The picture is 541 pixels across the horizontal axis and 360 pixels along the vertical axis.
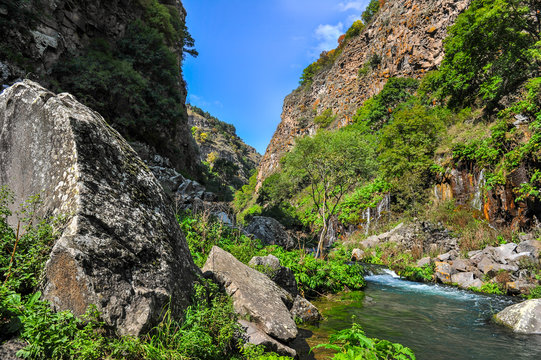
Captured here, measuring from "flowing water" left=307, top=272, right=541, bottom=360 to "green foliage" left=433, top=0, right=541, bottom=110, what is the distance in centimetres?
1720

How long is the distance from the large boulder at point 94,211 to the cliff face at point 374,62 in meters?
32.4

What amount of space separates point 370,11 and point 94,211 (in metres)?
81.3

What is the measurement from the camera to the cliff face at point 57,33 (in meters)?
12.6

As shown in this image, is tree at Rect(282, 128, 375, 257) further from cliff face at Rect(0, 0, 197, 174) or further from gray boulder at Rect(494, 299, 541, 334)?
cliff face at Rect(0, 0, 197, 174)

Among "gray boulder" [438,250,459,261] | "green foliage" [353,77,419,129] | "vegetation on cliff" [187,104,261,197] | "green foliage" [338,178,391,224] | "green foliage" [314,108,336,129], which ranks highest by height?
"vegetation on cliff" [187,104,261,197]

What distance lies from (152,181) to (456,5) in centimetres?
5262

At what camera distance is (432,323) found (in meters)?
7.64

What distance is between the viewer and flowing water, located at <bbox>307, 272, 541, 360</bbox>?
224 inches

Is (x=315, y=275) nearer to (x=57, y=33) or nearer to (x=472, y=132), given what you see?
(x=57, y=33)

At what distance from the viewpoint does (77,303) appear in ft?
8.88

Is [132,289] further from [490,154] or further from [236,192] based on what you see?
[236,192]

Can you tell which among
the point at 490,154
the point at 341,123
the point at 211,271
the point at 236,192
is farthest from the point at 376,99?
the point at 236,192

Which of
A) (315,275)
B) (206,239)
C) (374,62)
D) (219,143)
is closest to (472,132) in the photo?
(315,275)

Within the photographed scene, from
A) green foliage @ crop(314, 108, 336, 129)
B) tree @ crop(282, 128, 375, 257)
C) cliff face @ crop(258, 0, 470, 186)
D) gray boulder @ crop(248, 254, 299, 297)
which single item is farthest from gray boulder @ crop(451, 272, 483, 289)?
green foliage @ crop(314, 108, 336, 129)
